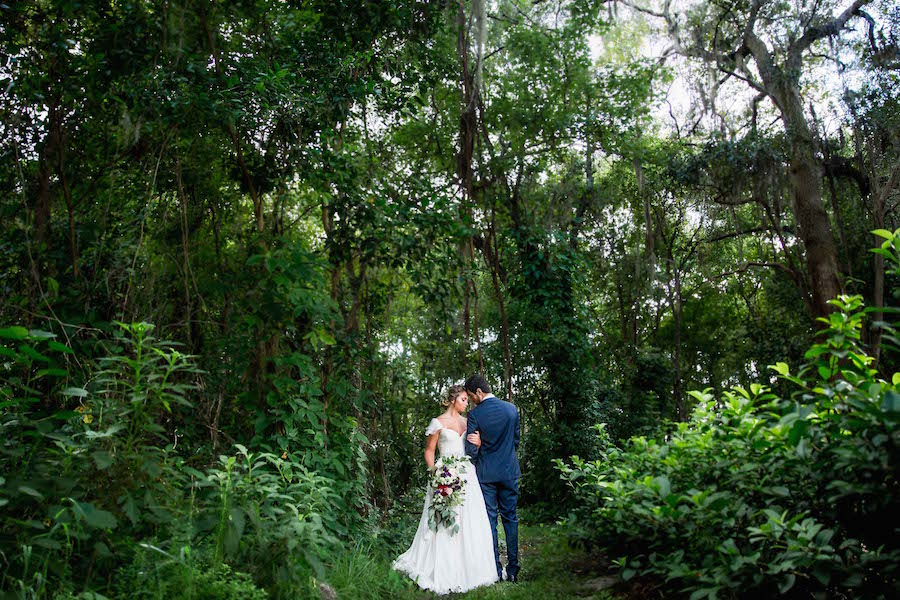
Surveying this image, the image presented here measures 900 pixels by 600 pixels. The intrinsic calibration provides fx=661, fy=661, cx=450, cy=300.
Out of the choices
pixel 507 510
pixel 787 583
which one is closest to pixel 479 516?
pixel 507 510

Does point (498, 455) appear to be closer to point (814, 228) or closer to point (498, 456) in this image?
point (498, 456)

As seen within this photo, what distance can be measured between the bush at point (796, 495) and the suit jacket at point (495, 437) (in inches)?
76.5

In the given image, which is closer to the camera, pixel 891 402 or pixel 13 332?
pixel 891 402

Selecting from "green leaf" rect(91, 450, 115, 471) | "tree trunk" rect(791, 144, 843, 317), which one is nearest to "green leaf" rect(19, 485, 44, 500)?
"green leaf" rect(91, 450, 115, 471)

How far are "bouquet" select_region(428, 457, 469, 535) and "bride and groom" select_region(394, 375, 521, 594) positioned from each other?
1.3 inches

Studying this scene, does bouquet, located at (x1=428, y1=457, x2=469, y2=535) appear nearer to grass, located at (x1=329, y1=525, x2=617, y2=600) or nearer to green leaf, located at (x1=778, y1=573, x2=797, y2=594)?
grass, located at (x1=329, y1=525, x2=617, y2=600)

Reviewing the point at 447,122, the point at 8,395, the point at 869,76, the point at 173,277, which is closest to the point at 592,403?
the point at 447,122

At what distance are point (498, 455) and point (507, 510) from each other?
485 millimetres

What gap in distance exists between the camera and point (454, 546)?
584cm

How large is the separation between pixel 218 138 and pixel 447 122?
5.56 m

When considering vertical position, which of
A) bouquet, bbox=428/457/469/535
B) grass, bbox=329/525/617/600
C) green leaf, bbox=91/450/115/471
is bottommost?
grass, bbox=329/525/617/600

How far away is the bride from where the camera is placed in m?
5.72

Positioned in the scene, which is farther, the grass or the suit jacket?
the suit jacket

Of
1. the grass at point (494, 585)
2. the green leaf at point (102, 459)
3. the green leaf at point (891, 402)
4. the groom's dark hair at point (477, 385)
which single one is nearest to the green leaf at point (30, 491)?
the green leaf at point (102, 459)
